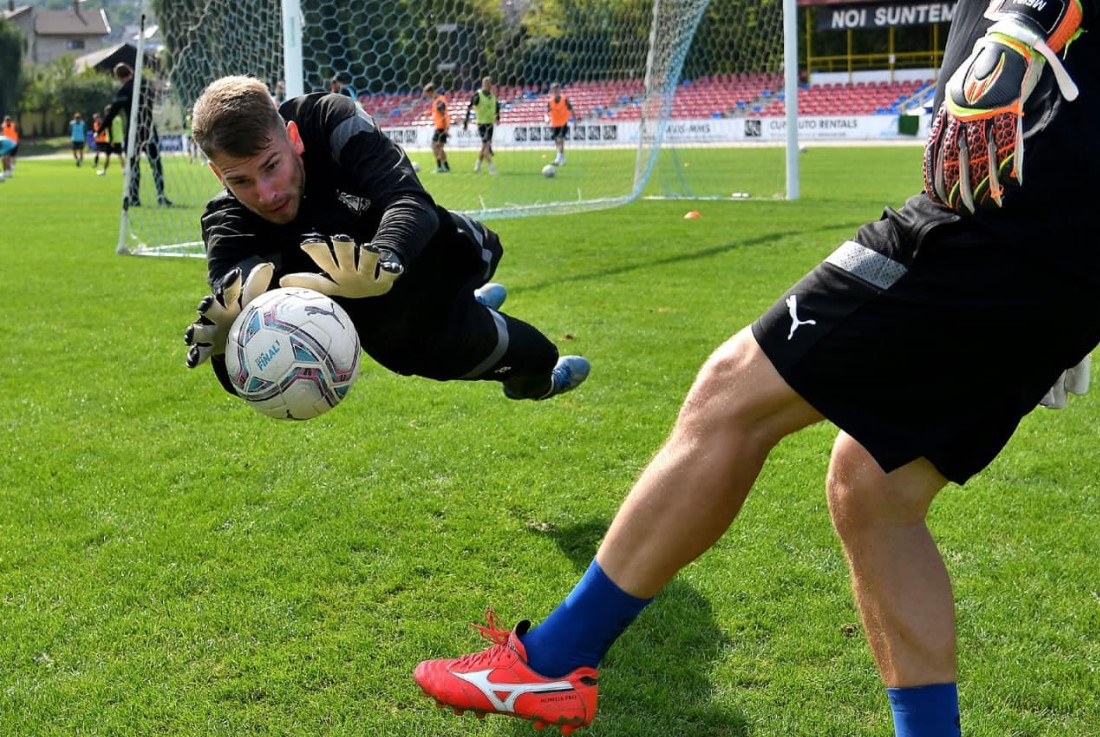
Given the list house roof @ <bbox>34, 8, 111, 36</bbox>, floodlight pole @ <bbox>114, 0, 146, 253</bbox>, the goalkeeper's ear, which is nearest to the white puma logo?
the goalkeeper's ear

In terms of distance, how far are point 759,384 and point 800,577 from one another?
1.48 m

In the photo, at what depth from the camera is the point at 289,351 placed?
2.72 metres

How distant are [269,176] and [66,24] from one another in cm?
13225

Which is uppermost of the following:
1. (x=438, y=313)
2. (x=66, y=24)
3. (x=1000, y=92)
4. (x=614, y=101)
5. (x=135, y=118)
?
(x=66, y=24)

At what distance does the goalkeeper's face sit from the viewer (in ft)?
9.89

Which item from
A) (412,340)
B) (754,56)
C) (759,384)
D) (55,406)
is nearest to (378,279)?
(412,340)

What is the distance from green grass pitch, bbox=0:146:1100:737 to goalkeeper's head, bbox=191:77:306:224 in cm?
120

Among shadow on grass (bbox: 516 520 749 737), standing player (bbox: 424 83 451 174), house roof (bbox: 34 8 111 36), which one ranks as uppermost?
house roof (bbox: 34 8 111 36)

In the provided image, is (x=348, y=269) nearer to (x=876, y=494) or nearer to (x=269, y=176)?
(x=269, y=176)

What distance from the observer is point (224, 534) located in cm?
366

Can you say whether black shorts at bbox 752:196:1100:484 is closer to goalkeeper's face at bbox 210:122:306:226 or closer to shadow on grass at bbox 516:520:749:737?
shadow on grass at bbox 516:520:749:737

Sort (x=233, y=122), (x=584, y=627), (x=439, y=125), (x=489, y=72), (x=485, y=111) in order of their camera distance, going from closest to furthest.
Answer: (x=584, y=627), (x=233, y=122), (x=489, y=72), (x=485, y=111), (x=439, y=125)

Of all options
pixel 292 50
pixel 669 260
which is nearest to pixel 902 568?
pixel 292 50

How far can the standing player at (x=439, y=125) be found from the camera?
1180 centimetres
